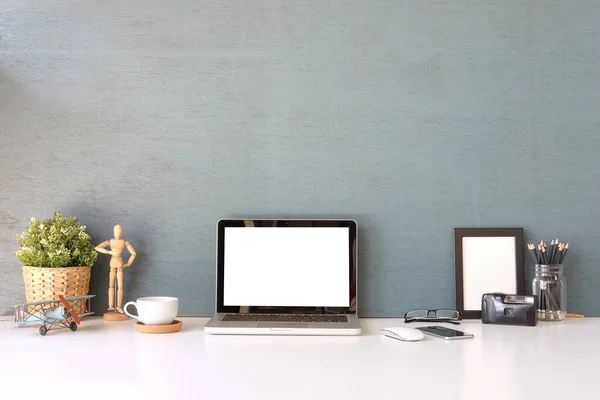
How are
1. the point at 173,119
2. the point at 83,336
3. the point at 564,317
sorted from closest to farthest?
the point at 83,336, the point at 564,317, the point at 173,119

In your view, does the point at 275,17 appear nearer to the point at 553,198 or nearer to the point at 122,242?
the point at 122,242

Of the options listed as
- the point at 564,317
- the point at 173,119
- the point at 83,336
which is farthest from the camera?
the point at 173,119

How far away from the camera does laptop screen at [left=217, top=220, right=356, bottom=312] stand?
5.62 feet

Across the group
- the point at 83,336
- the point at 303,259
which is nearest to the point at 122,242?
the point at 83,336

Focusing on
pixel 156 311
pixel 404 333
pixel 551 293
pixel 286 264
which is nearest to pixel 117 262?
pixel 156 311

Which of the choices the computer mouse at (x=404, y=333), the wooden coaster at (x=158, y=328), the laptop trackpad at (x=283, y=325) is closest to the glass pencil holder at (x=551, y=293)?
the computer mouse at (x=404, y=333)


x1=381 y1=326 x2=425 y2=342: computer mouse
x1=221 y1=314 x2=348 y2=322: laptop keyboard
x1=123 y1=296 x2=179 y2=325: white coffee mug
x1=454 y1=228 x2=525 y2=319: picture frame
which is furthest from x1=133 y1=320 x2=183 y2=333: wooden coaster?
x1=454 y1=228 x2=525 y2=319: picture frame

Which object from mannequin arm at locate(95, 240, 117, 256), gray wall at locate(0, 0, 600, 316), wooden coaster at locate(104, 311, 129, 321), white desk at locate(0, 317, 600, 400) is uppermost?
gray wall at locate(0, 0, 600, 316)

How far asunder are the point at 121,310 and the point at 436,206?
93cm

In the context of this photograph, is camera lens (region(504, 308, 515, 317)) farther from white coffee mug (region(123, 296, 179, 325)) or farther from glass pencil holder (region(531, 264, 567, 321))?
white coffee mug (region(123, 296, 179, 325))

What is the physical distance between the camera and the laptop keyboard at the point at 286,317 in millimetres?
1618

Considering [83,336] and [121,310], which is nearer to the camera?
[83,336]

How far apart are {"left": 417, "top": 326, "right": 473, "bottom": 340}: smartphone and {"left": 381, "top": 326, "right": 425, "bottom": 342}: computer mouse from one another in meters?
0.04

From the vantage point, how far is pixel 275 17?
181 centimetres
